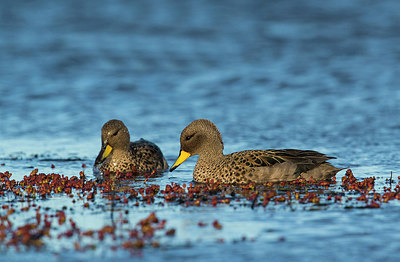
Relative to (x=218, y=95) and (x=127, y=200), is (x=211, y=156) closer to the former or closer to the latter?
(x=127, y=200)

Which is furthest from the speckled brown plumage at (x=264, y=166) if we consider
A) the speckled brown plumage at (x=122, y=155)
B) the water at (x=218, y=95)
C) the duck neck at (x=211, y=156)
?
the speckled brown plumage at (x=122, y=155)

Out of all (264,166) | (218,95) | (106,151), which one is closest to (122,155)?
(106,151)

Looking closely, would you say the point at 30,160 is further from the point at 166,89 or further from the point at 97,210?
the point at 166,89

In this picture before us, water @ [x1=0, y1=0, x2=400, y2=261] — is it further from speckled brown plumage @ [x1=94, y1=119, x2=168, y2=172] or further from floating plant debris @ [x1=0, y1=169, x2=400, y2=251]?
speckled brown plumage @ [x1=94, y1=119, x2=168, y2=172]

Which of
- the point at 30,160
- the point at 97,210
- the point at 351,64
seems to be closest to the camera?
the point at 97,210

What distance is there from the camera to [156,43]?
78.4 feet

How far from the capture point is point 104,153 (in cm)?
1200

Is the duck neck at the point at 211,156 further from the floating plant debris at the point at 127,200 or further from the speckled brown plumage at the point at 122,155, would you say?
the speckled brown plumage at the point at 122,155

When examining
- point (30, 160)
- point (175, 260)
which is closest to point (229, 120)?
point (30, 160)

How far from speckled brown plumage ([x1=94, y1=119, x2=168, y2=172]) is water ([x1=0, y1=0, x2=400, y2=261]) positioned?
0.40 m

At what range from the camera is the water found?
7.05 m

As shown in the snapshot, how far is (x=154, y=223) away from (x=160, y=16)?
20369 millimetres

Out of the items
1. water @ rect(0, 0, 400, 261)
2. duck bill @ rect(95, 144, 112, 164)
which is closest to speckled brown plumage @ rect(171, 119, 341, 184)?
water @ rect(0, 0, 400, 261)

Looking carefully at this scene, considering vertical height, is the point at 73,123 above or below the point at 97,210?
above
